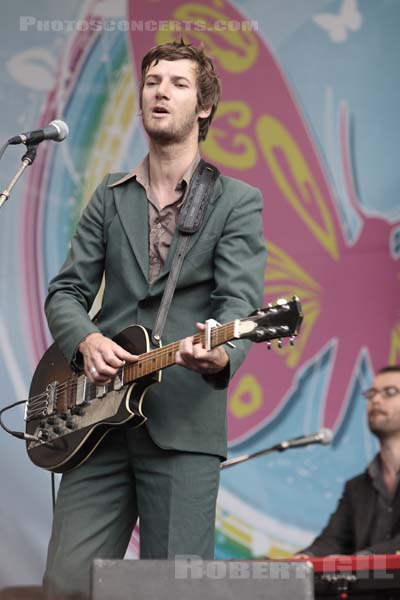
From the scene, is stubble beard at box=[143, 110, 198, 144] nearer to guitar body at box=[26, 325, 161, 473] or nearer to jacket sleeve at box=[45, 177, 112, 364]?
jacket sleeve at box=[45, 177, 112, 364]

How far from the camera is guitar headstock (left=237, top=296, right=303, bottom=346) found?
8.02 ft

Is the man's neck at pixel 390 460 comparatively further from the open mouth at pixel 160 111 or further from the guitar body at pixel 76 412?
the open mouth at pixel 160 111

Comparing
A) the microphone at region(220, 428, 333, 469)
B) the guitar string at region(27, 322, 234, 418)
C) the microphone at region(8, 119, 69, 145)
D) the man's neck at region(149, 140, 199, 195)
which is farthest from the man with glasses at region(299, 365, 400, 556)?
the microphone at region(8, 119, 69, 145)

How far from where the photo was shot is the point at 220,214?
2.82 metres

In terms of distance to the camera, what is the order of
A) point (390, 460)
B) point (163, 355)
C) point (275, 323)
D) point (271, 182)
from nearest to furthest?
1. point (275, 323)
2. point (163, 355)
3. point (390, 460)
4. point (271, 182)

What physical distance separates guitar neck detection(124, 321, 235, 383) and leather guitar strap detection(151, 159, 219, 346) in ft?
0.23

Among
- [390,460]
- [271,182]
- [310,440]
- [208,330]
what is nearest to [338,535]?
[390,460]

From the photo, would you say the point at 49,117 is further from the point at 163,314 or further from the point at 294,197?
the point at 163,314

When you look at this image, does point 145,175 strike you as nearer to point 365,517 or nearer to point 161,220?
point 161,220

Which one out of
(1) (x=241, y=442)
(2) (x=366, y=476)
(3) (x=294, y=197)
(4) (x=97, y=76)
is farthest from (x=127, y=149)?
(2) (x=366, y=476)

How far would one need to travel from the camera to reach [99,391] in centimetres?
275

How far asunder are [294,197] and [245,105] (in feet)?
1.61
